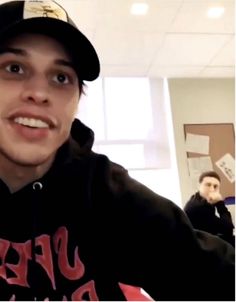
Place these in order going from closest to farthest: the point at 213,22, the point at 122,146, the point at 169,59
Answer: the point at 213,22 < the point at 169,59 < the point at 122,146

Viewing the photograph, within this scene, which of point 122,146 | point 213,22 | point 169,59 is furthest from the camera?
point 122,146

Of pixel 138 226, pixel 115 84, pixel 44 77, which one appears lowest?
pixel 138 226

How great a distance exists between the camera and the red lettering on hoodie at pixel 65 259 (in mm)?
765

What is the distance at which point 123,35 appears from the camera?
3.05m

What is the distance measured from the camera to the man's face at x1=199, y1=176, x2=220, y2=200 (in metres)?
3.21

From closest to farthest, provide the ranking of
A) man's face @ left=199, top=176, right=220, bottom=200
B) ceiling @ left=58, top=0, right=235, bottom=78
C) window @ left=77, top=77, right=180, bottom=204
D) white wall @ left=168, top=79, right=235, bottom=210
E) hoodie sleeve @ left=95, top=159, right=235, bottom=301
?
1. hoodie sleeve @ left=95, top=159, right=235, bottom=301
2. ceiling @ left=58, top=0, right=235, bottom=78
3. man's face @ left=199, top=176, right=220, bottom=200
4. window @ left=77, top=77, right=180, bottom=204
5. white wall @ left=168, top=79, right=235, bottom=210

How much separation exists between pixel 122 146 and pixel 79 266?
9.95 feet

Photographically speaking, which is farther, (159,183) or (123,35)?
(159,183)

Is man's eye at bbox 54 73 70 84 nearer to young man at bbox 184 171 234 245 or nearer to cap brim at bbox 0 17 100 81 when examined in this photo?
cap brim at bbox 0 17 100 81

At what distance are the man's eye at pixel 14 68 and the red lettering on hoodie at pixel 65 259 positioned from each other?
343mm

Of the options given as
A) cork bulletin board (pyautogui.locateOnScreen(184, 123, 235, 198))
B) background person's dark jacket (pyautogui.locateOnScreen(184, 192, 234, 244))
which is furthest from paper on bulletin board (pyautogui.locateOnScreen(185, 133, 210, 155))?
background person's dark jacket (pyautogui.locateOnScreen(184, 192, 234, 244))

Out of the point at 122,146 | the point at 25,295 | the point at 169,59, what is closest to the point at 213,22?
the point at 169,59

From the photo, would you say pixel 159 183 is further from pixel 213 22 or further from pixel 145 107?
pixel 213 22

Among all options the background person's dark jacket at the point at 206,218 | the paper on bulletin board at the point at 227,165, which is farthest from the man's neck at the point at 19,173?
the paper on bulletin board at the point at 227,165
